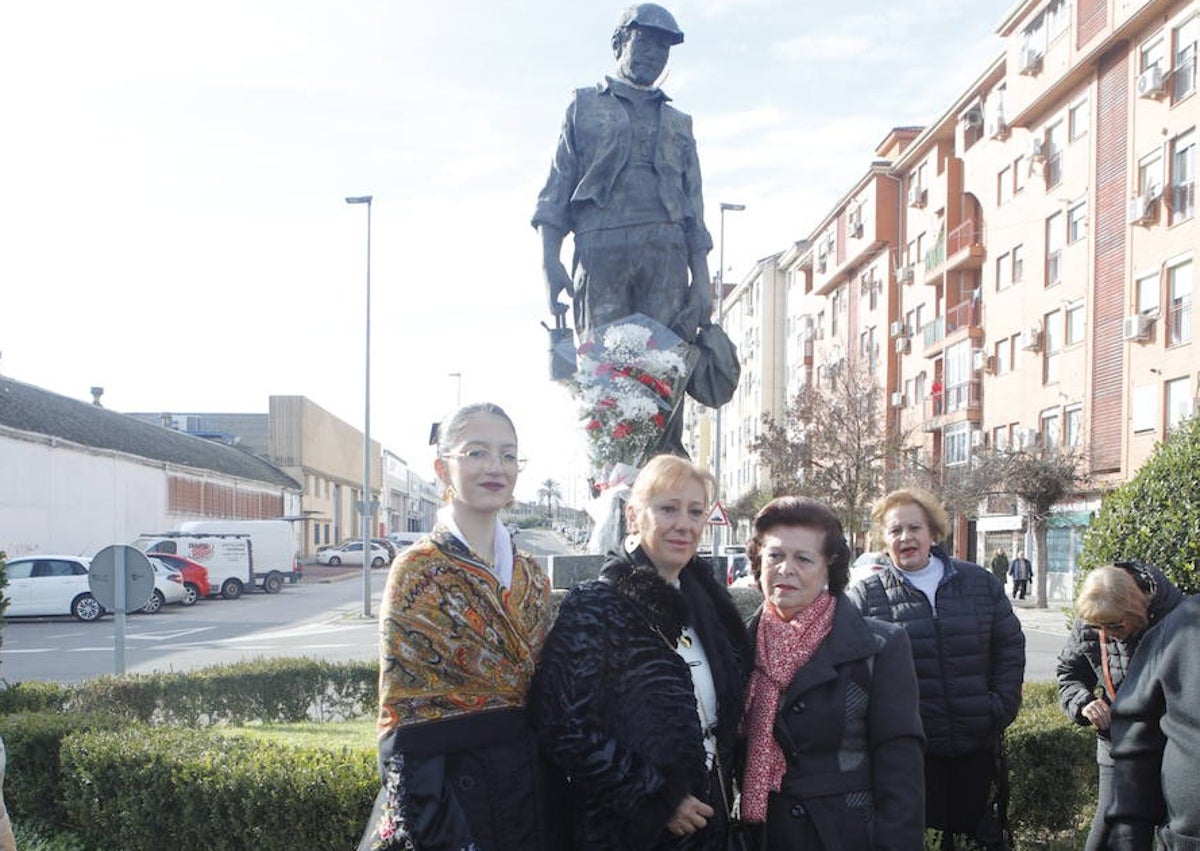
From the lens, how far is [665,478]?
3201 mm

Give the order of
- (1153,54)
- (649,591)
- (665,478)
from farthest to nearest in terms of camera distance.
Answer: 1. (1153,54)
2. (665,478)
3. (649,591)

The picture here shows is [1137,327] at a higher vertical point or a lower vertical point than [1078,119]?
lower

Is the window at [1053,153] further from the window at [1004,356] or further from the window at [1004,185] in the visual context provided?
the window at [1004,356]

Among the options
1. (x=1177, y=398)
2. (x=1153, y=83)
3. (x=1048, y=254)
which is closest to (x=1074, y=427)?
(x=1177, y=398)

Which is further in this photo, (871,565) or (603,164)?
(603,164)

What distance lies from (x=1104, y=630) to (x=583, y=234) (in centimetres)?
386

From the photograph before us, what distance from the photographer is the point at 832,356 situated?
179 feet

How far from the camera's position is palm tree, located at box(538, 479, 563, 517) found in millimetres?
149250

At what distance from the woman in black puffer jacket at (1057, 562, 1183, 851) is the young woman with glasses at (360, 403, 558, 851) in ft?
8.96

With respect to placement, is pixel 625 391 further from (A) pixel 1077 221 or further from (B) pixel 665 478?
(A) pixel 1077 221

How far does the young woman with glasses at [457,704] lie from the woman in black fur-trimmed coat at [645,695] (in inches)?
3.8

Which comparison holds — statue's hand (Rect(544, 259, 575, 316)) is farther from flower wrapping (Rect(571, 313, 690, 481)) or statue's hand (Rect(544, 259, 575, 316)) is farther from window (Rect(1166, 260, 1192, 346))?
window (Rect(1166, 260, 1192, 346))

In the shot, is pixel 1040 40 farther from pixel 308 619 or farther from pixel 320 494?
pixel 320 494

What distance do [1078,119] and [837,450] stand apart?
42.0 feet
